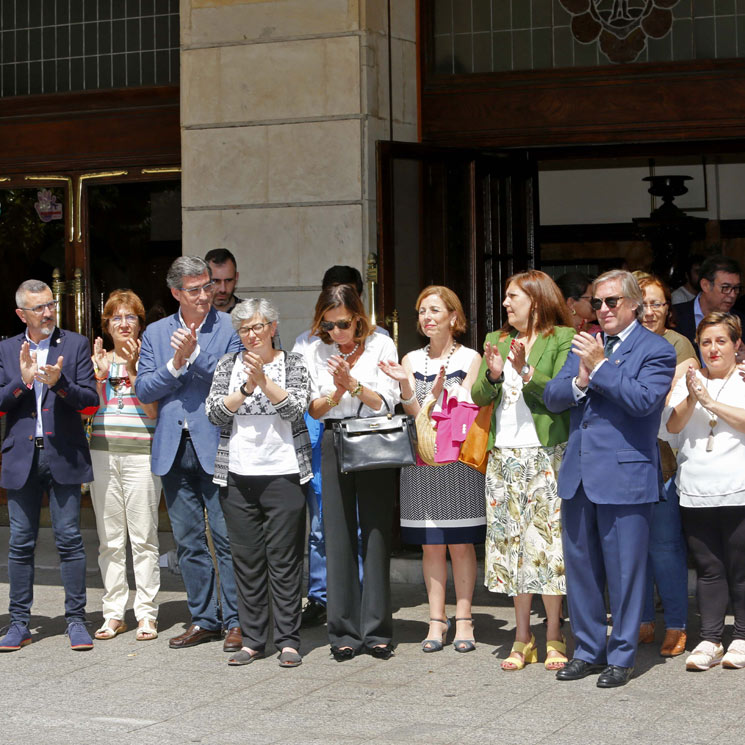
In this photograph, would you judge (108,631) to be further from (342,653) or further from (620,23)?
(620,23)

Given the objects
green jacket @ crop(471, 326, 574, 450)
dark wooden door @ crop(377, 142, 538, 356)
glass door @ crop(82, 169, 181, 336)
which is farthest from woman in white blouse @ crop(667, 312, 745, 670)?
glass door @ crop(82, 169, 181, 336)

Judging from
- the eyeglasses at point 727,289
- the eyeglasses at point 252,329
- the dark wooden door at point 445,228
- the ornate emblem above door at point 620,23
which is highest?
the ornate emblem above door at point 620,23

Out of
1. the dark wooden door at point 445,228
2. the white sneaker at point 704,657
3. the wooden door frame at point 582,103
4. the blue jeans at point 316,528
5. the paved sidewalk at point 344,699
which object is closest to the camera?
the paved sidewalk at point 344,699

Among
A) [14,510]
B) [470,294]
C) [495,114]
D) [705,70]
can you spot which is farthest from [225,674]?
[705,70]

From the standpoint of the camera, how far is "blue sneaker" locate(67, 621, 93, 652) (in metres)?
7.29

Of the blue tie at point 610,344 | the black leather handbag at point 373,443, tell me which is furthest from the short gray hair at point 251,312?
the blue tie at point 610,344

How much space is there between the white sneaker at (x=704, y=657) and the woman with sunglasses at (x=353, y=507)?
155cm

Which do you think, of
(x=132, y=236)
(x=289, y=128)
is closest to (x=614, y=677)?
(x=289, y=128)

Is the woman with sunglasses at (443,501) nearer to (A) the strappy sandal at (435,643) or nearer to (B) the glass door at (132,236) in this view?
(A) the strappy sandal at (435,643)

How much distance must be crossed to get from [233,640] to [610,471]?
227 cm

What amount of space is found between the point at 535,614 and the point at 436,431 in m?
1.48

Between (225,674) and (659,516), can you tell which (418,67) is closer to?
(659,516)

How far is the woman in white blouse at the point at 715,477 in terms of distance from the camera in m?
6.73

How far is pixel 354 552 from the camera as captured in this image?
23.3ft
